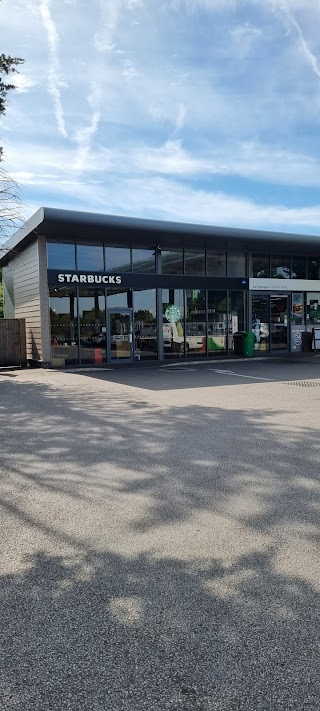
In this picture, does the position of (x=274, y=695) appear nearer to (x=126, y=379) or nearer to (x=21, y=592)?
(x=21, y=592)

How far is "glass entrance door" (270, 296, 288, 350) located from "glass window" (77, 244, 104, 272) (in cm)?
868

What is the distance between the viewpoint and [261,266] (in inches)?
939

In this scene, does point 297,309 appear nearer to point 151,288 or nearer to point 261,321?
point 261,321

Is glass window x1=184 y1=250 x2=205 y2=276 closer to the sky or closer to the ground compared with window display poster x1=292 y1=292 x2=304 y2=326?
closer to the sky

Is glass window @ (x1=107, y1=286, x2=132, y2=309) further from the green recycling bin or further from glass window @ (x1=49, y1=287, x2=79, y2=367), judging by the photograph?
the green recycling bin

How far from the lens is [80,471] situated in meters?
5.81

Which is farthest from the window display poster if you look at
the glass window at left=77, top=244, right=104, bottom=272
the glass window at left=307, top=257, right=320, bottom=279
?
the glass window at left=77, top=244, right=104, bottom=272

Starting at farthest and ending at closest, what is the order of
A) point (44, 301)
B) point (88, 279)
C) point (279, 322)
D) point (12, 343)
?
1. point (279, 322)
2. point (12, 343)
3. point (88, 279)
4. point (44, 301)

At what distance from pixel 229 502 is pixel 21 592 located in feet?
6.97

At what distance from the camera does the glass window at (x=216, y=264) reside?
890 inches

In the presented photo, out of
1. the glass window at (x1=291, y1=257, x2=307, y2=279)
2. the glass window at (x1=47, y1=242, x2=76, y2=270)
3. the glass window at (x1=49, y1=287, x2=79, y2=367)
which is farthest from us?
the glass window at (x1=291, y1=257, x2=307, y2=279)

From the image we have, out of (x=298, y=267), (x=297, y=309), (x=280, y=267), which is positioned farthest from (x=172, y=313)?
(x=298, y=267)

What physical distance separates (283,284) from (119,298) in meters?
8.35

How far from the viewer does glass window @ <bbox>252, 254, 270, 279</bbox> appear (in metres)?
23.6
